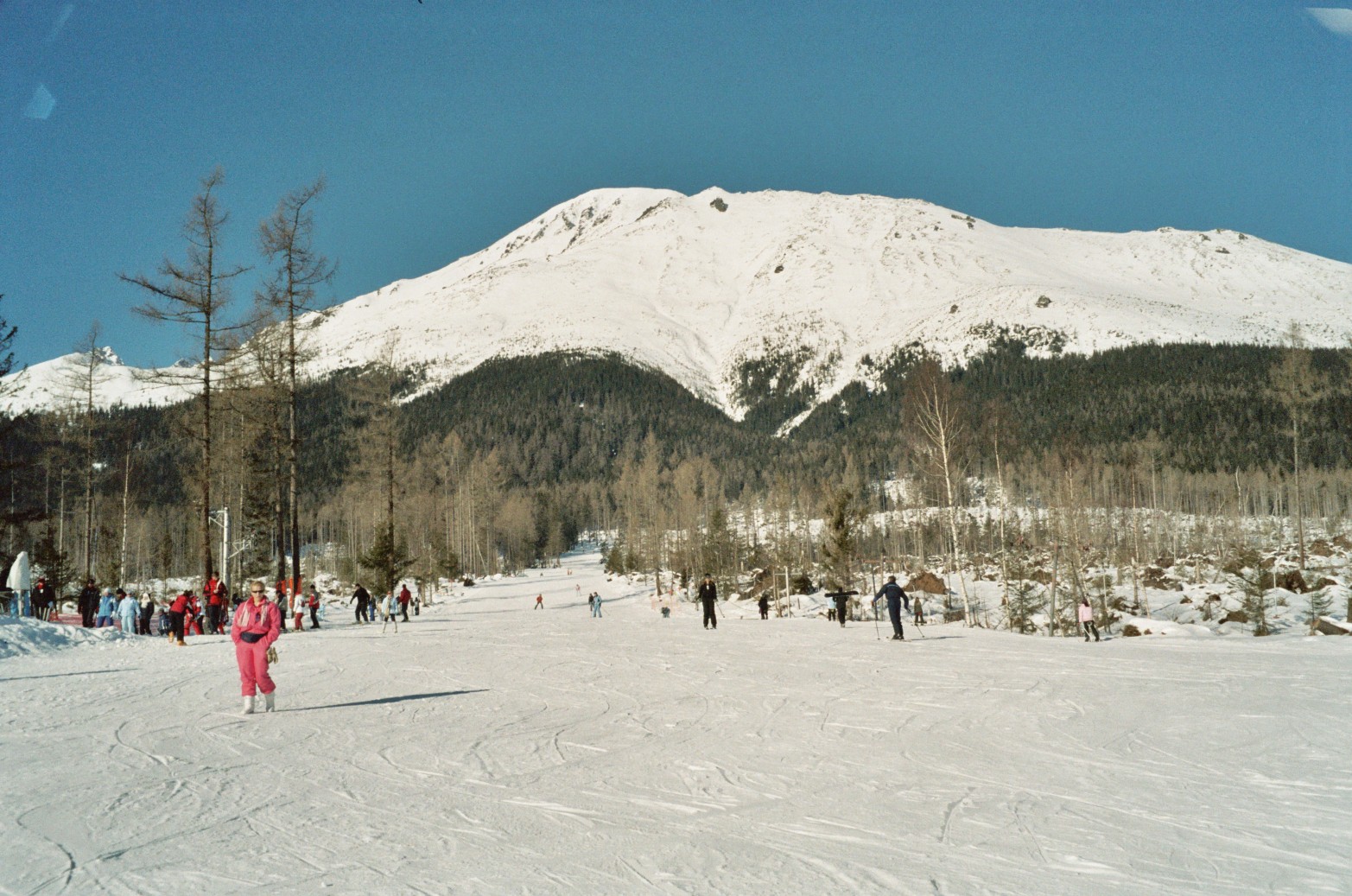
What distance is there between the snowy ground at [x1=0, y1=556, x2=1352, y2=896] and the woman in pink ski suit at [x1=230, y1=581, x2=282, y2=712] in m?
0.45

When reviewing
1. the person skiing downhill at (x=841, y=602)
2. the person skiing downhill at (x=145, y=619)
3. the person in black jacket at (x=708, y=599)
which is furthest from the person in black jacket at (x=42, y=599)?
the person skiing downhill at (x=841, y=602)

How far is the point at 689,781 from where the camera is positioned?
7180mm

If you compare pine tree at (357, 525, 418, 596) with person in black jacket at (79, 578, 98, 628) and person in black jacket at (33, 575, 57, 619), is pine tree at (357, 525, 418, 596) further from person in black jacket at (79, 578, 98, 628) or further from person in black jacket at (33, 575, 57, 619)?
person in black jacket at (33, 575, 57, 619)

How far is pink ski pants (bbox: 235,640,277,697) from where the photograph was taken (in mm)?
10406

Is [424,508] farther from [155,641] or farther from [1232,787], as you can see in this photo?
[1232,787]

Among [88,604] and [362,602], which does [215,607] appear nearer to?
[88,604]

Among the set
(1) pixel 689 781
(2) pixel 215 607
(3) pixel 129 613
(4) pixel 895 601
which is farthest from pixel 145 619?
(1) pixel 689 781

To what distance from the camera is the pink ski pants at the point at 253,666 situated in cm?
1041

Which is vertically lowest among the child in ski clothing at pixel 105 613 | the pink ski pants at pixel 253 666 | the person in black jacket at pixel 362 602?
the person in black jacket at pixel 362 602

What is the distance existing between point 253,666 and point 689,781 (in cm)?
638

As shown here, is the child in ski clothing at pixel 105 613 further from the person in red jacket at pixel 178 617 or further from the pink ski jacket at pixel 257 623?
the pink ski jacket at pixel 257 623

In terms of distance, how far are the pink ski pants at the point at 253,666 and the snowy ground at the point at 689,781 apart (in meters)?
0.42

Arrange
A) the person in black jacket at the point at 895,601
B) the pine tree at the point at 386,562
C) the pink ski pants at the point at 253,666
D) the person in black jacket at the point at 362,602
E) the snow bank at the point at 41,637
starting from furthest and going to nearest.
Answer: the pine tree at the point at 386,562 < the person in black jacket at the point at 362,602 < the person in black jacket at the point at 895,601 < the snow bank at the point at 41,637 < the pink ski pants at the point at 253,666

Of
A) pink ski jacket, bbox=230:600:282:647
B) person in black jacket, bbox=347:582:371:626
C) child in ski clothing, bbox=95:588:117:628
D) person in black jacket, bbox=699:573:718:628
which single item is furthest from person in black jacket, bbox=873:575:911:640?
child in ski clothing, bbox=95:588:117:628
